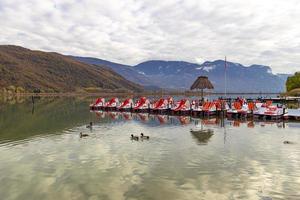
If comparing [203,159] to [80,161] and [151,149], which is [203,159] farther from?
[80,161]

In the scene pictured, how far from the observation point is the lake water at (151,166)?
2114cm

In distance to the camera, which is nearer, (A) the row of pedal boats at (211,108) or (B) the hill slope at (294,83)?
(A) the row of pedal boats at (211,108)

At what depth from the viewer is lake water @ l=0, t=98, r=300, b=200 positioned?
69.4ft

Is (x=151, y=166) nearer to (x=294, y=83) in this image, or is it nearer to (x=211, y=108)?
(x=211, y=108)

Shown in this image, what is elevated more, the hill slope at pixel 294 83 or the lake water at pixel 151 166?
the hill slope at pixel 294 83

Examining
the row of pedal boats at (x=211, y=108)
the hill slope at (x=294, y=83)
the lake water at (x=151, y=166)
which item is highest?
the hill slope at (x=294, y=83)

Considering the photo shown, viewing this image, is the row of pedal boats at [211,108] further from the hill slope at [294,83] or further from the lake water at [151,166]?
the hill slope at [294,83]

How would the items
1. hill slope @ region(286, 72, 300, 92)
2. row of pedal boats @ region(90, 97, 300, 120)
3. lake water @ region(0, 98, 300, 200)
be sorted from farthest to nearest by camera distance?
hill slope @ region(286, 72, 300, 92) < row of pedal boats @ region(90, 97, 300, 120) < lake water @ region(0, 98, 300, 200)

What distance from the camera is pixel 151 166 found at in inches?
1068

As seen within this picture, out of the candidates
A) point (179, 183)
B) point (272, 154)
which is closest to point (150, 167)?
point (179, 183)

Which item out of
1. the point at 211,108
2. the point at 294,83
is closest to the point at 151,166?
the point at 211,108

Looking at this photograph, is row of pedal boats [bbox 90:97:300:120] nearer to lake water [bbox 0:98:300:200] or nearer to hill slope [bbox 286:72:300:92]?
lake water [bbox 0:98:300:200]

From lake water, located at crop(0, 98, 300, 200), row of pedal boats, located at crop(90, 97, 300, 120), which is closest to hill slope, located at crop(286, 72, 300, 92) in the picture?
row of pedal boats, located at crop(90, 97, 300, 120)

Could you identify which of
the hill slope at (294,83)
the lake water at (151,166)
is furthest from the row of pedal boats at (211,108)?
the hill slope at (294,83)
